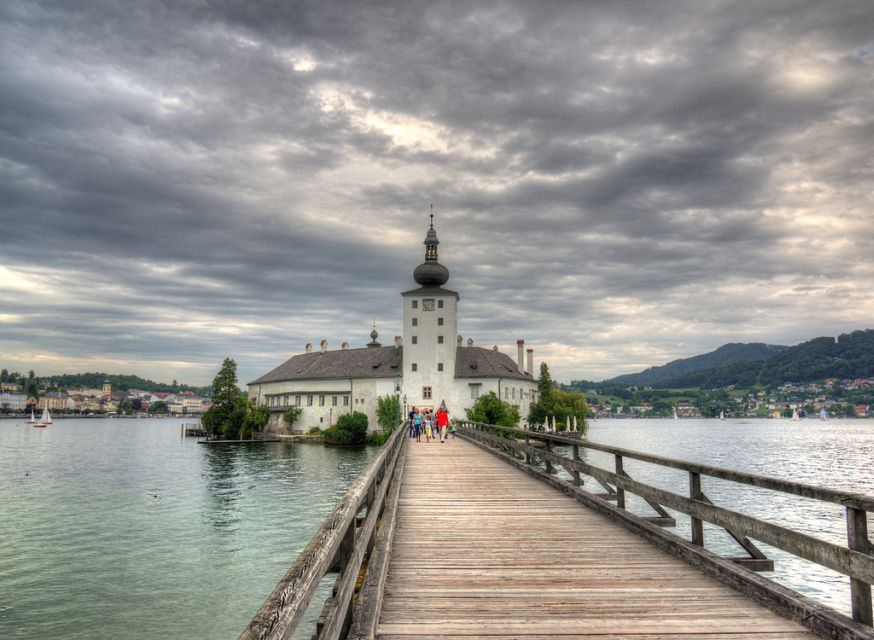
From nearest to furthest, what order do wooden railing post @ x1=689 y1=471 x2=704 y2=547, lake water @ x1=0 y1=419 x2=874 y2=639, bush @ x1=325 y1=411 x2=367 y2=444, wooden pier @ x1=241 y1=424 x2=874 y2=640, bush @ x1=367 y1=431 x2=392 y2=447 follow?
wooden pier @ x1=241 y1=424 x2=874 y2=640 < wooden railing post @ x1=689 y1=471 x2=704 y2=547 < lake water @ x1=0 y1=419 x2=874 y2=639 < bush @ x1=367 y1=431 x2=392 y2=447 < bush @ x1=325 y1=411 x2=367 y2=444

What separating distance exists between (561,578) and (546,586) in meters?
0.37

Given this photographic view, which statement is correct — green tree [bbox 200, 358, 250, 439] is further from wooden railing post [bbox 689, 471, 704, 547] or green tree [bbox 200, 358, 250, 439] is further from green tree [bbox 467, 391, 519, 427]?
wooden railing post [bbox 689, 471, 704, 547]

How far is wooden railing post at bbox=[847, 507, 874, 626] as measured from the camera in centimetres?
478

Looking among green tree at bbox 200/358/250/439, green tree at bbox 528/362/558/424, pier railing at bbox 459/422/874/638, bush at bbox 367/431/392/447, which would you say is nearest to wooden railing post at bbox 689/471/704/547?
pier railing at bbox 459/422/874/638

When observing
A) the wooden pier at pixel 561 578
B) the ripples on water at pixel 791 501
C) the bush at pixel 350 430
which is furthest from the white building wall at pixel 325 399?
the wooden pier at pixel 561 578

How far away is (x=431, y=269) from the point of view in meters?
76.1

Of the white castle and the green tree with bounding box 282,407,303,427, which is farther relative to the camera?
the green tree with bounding box 282,407,303,427

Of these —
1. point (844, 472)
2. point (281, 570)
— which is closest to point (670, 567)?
point (281, 570)

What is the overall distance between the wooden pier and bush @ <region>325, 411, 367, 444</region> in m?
67.8

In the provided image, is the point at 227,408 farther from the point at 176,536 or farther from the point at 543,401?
the point at 176,536

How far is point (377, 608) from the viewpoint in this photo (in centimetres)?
516

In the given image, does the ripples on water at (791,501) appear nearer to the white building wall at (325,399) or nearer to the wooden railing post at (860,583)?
the wooden railing post at (860,583)

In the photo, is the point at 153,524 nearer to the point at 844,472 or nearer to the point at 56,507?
the point at 56,507

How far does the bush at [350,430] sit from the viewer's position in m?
76.8
